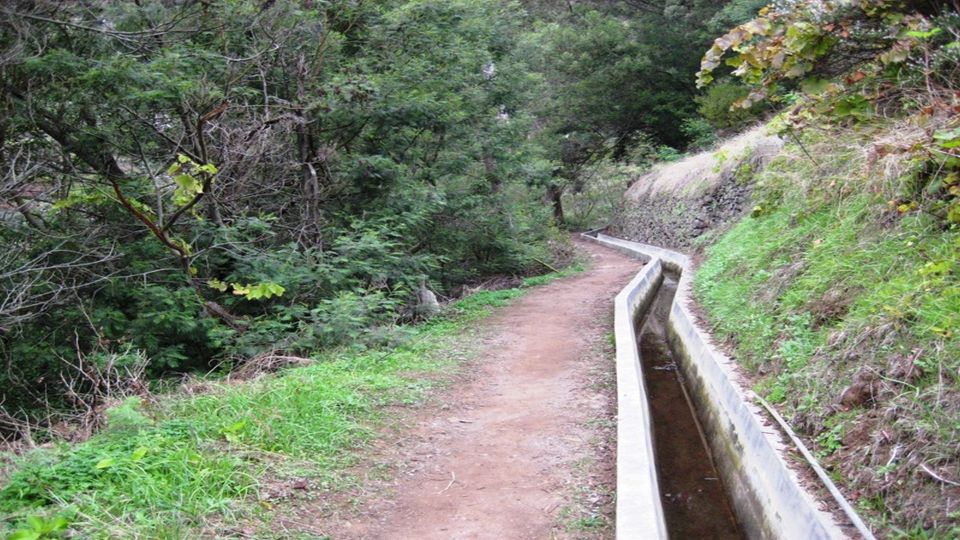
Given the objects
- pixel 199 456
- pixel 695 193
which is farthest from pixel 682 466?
pixel 695 193

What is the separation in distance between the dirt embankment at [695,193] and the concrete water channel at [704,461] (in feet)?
21.2

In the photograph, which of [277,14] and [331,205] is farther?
[331,205]

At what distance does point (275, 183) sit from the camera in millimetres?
10523

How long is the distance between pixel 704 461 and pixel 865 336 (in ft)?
7.04

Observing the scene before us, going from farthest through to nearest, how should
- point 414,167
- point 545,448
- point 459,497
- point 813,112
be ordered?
point 414,167 < point 813,112 < point 545,448 < point 459,497

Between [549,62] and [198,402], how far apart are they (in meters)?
31.0

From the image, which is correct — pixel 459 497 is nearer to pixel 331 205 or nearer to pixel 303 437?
pixel 303 437

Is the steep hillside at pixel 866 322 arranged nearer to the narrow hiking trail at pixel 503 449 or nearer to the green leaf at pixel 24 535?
the narrow hiking trail at pixel 503 449

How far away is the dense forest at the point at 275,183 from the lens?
17.7ft

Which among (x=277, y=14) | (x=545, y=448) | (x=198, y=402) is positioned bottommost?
(x=545, y=448)

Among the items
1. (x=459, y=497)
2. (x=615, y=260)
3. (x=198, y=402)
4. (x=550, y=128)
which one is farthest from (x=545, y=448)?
(x=550, y=128)

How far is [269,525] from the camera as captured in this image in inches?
163

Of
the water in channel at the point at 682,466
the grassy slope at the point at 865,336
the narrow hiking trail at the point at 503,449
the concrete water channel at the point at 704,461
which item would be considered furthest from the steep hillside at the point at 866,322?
the narrow hiking trail at the point at 503,449

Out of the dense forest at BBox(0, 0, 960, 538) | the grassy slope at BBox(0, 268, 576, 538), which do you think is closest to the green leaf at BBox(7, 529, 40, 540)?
the grassy slope at BBox(0, 268, 576, 538)
